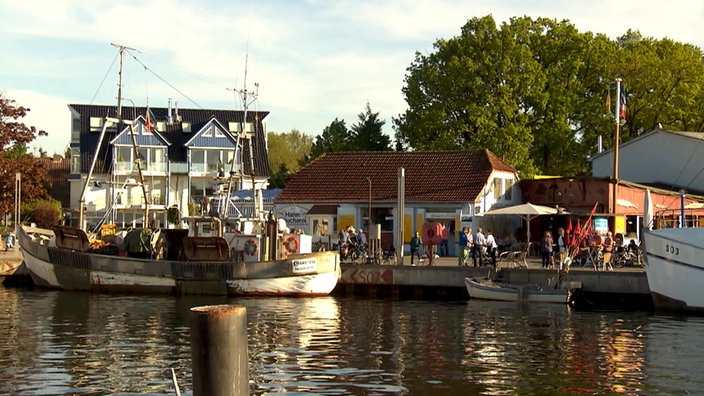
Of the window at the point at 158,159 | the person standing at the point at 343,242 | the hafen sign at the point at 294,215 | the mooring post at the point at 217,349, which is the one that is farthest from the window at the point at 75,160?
the mooring post at the point at 217,349

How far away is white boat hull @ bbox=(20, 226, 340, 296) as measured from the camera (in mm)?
37844

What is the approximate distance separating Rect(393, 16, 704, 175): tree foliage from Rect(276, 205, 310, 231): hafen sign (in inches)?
560

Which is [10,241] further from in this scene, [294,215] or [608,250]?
[608,250]

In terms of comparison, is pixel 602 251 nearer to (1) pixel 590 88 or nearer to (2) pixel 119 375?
(2) pixel 119 375

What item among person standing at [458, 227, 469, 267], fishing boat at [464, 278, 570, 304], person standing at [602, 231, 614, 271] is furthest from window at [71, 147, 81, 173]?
person standing at [602, 231, 614, 271]

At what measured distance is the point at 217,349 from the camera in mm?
9914

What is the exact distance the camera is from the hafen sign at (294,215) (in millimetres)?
52625

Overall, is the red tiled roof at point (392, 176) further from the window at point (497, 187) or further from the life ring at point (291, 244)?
the life ring at point (291, 244)

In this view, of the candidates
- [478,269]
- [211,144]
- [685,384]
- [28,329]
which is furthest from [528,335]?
[211,144]

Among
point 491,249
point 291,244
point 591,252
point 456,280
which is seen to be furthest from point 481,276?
point 291,244

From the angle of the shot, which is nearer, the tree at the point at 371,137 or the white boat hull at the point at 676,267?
→ the white boat hull at the point at 676,267

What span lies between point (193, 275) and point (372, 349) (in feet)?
52.9

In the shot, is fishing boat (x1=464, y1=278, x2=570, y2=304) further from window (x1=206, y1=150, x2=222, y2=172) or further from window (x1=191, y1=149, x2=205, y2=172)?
window (x1=191, y1=149, x2=205, y2=172)

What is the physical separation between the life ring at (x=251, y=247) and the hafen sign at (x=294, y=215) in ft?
44.8
